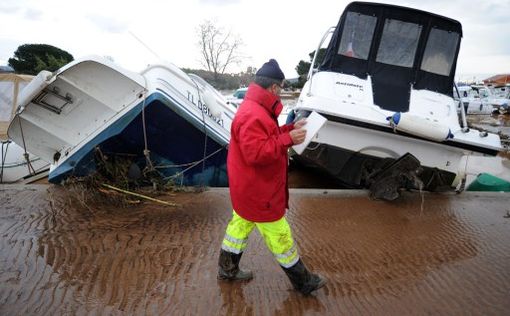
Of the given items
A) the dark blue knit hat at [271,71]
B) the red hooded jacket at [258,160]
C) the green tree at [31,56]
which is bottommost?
the green tree at [31,56]

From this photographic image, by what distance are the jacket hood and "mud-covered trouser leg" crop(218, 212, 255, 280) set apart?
0.86m

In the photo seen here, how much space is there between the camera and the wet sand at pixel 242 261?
2.85 meters

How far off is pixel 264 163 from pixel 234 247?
2.77 feet

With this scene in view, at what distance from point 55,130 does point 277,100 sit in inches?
157

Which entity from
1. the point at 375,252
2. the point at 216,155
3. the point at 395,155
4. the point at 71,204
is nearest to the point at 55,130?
the point at 71,204

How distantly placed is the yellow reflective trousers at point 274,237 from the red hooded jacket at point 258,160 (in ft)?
0.28

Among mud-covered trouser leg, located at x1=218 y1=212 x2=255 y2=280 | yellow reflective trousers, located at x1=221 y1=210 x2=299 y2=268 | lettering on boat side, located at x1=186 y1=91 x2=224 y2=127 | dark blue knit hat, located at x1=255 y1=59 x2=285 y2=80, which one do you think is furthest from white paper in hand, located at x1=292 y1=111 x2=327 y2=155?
lettering on boat side, located at x1=186 y1=91 x2=224 y2=127

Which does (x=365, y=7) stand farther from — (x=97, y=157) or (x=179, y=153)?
(x=97, y=157)

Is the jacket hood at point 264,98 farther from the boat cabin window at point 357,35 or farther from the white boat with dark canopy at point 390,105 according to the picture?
the boat cabin window at point 357,35

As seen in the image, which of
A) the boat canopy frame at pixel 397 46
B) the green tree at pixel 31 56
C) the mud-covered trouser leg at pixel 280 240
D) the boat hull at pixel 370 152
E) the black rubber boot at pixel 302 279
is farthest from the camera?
the green tree at pixel 31 56

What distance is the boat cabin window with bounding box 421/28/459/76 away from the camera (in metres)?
6.53

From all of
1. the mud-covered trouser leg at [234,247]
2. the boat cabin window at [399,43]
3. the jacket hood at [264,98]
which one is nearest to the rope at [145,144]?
the mud-covered trouser leg at [234,247]

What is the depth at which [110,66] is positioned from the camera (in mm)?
4844

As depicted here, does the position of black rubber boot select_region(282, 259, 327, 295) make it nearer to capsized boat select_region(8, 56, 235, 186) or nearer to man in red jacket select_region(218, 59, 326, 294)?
man in red jacket select_region(218, 59, 326, 294)
